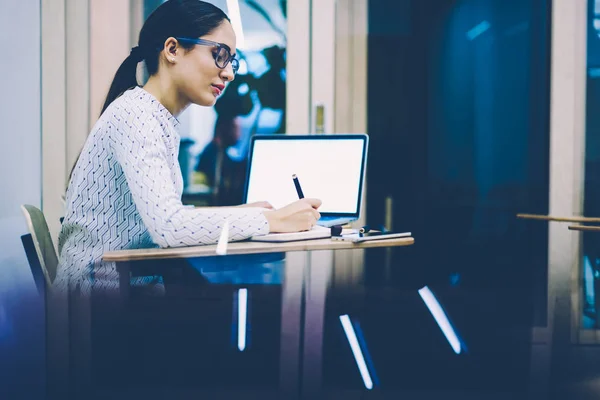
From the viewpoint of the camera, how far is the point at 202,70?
60.4 inches

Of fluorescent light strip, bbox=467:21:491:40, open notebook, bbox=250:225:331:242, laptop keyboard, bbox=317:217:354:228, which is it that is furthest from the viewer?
fluorescent light strip, bbox=467:21:491:40

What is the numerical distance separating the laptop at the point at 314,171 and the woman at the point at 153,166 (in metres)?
0.44

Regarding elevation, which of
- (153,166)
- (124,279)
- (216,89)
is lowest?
(124,279)

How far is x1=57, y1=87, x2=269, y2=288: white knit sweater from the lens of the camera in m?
1.30

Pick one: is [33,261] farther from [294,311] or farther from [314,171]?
[314,171]

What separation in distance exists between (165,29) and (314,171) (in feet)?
2.57

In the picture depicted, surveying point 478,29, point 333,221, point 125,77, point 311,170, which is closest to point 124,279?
point 125,77

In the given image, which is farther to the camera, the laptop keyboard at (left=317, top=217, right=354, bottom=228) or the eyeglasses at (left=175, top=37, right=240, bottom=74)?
the laptop keyboard at (left=317, top=217, right=354, bottom=228)

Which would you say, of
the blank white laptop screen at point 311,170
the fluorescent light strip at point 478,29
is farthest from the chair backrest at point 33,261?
the fluorescent light strip at point 478,29

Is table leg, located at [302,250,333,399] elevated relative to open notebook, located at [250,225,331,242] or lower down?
lower down

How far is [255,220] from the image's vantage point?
4.72 ft

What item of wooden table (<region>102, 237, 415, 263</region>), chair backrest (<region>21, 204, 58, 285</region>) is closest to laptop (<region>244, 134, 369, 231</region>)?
wooden table (<region>102, 237, 415, 263</region>)

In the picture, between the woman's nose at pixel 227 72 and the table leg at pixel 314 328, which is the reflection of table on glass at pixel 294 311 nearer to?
the table leg at pixel 314 328

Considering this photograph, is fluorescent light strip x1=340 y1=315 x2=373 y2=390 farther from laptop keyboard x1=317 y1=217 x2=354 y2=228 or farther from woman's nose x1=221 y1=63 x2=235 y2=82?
woman's nose x1=221 y1=63 x2=235 y2=82
